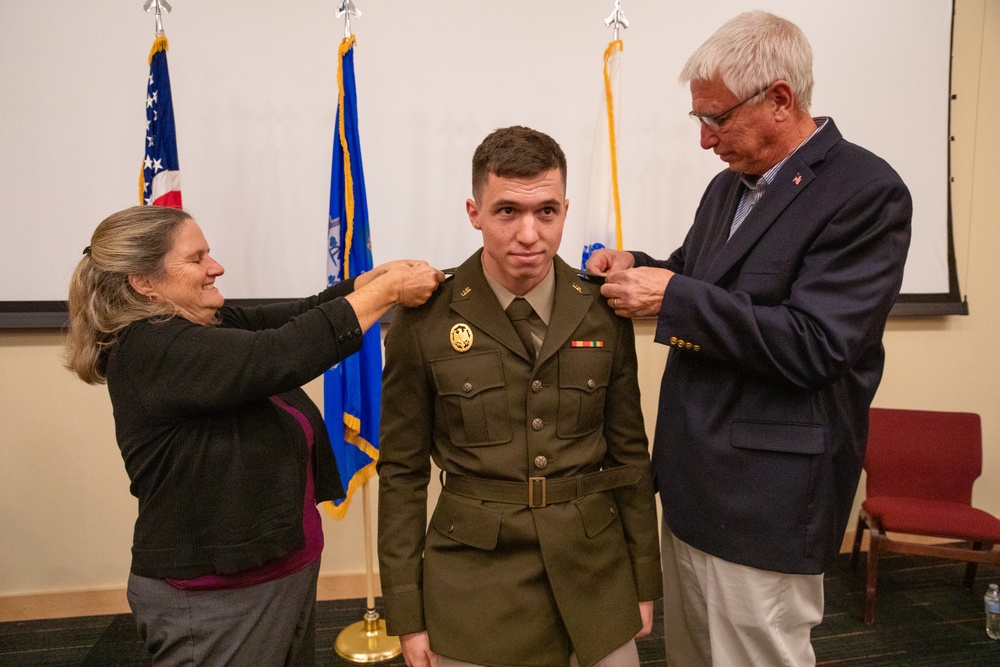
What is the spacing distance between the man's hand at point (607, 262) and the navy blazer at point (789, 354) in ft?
0.79

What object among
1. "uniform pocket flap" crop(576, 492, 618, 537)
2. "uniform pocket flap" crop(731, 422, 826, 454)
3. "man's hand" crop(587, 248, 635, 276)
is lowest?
"uniform pocket flap" crop(576, 492, 618, 537)

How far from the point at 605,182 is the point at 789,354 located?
1864mm

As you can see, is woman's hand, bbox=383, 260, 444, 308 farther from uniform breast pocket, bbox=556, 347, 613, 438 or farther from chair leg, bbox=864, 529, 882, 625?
chair leg, bbox=864, 529, 882, 625

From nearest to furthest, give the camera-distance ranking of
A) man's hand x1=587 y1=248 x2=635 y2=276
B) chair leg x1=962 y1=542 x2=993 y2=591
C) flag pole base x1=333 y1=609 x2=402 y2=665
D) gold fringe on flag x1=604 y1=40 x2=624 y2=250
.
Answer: man's hand x1=587 y1=248 x2=635 y2=276 → flag pole base x1=333 y1=609 x2=402 y2=665 → gold fringe on flag x1=604 y1=40 x2=624 y2=250 → chair leg x1=962 y1=542 x2=993 y2=591

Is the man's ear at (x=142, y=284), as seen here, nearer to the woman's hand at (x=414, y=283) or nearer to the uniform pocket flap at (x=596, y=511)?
the woman's hand at (x=414, y=283)

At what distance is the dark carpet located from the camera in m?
2.84

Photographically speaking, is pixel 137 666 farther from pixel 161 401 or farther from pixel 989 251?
pixel 989 251

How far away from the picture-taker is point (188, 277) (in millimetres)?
1654

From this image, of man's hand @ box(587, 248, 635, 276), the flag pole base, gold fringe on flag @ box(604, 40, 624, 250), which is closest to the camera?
man's hand @ box(587, 248, 635, 276)

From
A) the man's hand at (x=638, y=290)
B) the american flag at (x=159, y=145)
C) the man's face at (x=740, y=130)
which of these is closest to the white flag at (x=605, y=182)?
the man's face at (x=740, y=130)

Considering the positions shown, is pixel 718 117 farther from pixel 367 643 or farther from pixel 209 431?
pixel 367 643

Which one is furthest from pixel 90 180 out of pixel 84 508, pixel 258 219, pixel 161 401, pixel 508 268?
pixel 508 268

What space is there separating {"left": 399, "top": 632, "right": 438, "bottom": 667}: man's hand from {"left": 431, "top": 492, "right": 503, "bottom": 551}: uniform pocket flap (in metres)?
0.22

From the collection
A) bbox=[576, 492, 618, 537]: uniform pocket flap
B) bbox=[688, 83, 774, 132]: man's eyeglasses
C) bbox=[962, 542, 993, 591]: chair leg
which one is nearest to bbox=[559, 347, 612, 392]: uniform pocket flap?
bbox=[576, 492, 618, 537]: uniform pocket flap
